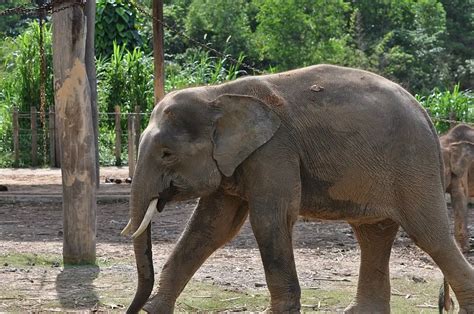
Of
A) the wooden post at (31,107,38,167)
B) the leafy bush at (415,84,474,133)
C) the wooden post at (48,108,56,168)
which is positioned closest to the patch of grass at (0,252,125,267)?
the wooden post at (48,108,56,168)

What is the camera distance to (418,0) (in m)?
38.9

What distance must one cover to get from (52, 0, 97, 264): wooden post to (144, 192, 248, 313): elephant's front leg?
2.83 m

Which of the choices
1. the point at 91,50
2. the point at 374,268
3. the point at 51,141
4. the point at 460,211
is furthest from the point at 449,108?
the point at 374,268

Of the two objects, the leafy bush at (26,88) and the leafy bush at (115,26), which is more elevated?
the leafy bush at (115,26)

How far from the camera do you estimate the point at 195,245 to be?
8.20 m

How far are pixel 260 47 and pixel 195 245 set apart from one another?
26.8m

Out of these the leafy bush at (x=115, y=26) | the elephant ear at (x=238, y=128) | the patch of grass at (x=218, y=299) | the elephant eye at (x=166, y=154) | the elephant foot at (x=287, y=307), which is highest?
the leafy bush at (x=115, y=26)

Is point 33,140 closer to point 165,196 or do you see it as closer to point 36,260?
point 36,260

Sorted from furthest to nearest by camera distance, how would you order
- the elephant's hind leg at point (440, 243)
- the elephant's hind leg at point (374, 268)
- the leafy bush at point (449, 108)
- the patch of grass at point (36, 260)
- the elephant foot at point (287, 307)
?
the leafy bush at point (449, 108)
the patch of grass at point (36, 260)
the elephant's hind leg at point (374, 268)
the elephant's hind leg at point (440, 243)
the elephant foot at point (287, 307)

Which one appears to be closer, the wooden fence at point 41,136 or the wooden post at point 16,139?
the wooden fence at point 41,136

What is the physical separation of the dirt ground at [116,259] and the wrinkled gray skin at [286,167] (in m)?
1.61

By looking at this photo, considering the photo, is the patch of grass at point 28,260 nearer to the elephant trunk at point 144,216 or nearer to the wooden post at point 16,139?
the elephant trunk at point 144,216

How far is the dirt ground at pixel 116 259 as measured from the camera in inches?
A: 382

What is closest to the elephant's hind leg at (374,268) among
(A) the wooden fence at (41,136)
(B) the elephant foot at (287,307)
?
(B) the elephant foot at (287,307)
